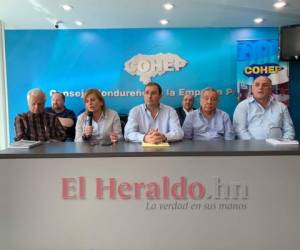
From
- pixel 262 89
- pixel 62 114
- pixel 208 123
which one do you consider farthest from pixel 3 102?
pixel 262 89

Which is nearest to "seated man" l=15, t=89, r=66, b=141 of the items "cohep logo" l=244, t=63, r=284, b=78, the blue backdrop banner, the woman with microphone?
the woman with microphone

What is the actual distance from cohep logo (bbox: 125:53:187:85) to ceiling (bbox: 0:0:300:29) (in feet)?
1.80

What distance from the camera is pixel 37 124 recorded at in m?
2.93

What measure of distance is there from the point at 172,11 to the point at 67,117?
2214 mm

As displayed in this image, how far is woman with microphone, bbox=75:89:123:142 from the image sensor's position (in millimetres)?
2887

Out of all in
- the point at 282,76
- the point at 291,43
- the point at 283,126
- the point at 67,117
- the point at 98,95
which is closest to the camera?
the point at 98,95

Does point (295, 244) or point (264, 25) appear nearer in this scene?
point (295, 244)

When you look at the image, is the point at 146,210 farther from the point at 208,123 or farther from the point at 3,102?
the point at 3,102

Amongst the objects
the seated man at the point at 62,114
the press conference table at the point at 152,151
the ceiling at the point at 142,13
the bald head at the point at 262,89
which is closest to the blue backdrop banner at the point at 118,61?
the ceiling at the point at 142,13

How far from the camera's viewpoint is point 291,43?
532 centimetres

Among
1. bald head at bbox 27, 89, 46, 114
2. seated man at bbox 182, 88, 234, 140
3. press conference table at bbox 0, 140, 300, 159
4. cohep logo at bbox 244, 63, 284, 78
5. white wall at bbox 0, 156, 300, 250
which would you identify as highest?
cohep logo at bbox 244, 63, 284, 78

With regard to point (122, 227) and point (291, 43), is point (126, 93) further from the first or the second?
point (122, 227)

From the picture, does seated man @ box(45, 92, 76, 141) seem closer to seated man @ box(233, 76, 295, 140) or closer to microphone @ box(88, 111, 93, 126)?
microphone @ box(88, 111, 93, 126)

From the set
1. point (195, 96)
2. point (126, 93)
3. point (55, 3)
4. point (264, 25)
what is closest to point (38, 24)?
point (55, 3)
